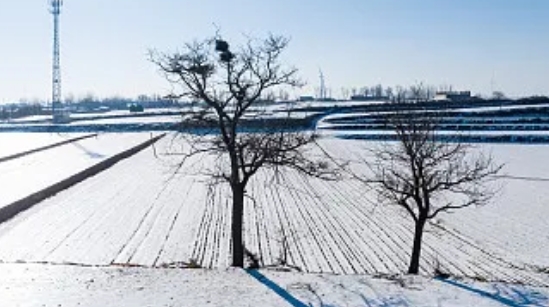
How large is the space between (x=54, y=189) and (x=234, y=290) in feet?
80.8

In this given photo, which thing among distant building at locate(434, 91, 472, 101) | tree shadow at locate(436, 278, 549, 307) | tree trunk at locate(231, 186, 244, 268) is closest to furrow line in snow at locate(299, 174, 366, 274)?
tree trunk at locate(231, 186, 244, 268)

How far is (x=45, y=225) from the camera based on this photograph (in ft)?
82.0

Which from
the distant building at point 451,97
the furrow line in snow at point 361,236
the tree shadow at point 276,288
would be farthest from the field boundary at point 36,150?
the distant building at point 451,97

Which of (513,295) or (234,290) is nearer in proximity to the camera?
(513,295)

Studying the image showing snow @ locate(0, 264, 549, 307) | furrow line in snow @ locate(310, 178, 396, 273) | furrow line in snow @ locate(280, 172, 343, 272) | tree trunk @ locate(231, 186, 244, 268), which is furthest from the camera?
furrow line in snow @ locate(310, 178, 396, 273)

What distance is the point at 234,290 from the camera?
11680 millimetres

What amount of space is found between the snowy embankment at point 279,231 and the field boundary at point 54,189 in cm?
63

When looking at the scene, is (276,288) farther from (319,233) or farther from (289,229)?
(289,229)

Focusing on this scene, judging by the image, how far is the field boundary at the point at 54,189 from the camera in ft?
89.3

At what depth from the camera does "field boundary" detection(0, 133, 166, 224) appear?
27216 mm

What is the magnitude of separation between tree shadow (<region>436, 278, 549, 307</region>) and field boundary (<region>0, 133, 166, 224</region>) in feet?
69.1

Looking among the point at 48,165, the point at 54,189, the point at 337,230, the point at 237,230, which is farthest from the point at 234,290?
the point at 48,165

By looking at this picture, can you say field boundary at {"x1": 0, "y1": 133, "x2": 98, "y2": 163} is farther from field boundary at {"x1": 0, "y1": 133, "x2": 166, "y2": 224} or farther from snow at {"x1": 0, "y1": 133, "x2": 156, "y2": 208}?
field boundary at {"x1": 0, "y1": 133, "x2": 166, "y2": 224}

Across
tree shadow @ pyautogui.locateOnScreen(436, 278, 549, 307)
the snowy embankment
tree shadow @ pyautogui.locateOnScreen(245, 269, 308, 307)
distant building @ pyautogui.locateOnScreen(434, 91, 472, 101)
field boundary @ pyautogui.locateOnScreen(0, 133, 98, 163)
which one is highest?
distant building @ pyautogui.locateOnScreen(434, 91, 472, 101)
